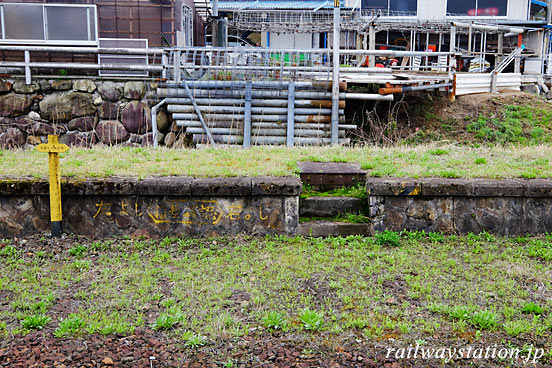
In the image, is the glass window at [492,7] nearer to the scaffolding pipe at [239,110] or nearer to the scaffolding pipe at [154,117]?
the scaffolding pipe at [239,110]

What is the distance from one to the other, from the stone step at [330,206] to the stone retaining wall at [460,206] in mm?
330

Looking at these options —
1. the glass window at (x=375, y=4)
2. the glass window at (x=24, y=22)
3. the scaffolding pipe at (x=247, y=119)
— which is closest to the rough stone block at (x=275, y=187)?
the scaffolding pipe at (x=247, y=119)

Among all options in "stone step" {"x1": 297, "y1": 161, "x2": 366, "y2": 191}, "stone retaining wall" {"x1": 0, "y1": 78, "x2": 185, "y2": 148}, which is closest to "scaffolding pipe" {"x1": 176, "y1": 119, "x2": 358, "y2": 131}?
"stone retaining wall" {"x1": 0, "y1": 78, "x2": 185, "y2": 148}

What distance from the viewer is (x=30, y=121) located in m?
13.4

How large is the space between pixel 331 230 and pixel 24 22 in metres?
14.1

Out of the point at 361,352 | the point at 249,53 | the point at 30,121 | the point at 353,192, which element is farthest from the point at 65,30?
the point at 361,352

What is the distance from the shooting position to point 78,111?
13461 millimetres

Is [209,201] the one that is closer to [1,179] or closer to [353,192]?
[353,192]

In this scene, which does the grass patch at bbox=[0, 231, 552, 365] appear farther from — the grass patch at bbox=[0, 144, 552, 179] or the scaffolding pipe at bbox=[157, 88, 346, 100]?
the scaffolding pipe at bbox=[157, 88, 346, 100]

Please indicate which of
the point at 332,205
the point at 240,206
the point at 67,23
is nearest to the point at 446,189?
the point at 332,205

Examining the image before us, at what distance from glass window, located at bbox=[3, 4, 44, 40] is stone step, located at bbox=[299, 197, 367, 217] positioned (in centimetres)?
1320

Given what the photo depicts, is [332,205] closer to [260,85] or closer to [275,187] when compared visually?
[275,187]

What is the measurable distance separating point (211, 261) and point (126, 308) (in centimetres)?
125

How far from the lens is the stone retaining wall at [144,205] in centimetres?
630
